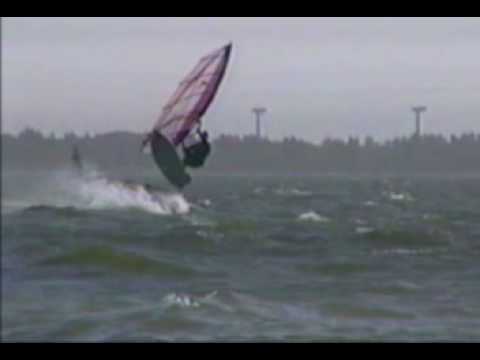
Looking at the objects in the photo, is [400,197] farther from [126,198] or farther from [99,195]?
[99,195]

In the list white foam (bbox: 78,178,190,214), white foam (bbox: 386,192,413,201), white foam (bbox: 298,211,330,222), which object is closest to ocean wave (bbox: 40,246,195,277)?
white foam (bbox: 78,178,190,214)

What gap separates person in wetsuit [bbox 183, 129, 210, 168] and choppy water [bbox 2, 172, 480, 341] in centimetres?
29

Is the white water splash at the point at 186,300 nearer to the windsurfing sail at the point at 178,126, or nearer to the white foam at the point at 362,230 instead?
the windsurfing sail at the point at 178,126

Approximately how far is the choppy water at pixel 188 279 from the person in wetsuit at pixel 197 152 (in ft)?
0.94

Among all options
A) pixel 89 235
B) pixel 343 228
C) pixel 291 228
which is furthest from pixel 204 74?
pixel 343 228

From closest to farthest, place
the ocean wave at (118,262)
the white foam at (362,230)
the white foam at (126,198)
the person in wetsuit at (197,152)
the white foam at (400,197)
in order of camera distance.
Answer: the person in wetsuit at (197,152) < the white foam at (126,198) < the ocean wave at (118,262) < the white foam at (362,230) < the white foam at (400,197)

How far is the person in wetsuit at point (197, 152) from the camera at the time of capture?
564cm

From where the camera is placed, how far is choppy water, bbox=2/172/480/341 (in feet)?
15.3

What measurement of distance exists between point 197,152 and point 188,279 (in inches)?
66.7

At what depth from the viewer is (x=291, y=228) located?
12.9 metres

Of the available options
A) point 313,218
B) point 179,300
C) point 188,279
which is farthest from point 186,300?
point 313,218

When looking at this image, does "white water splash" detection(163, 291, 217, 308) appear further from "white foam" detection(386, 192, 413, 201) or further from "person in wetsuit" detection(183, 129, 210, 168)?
"white foam" detection(386, 192, 413, 201)

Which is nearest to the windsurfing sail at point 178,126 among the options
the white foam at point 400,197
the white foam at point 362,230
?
the white foam at point 362,230
